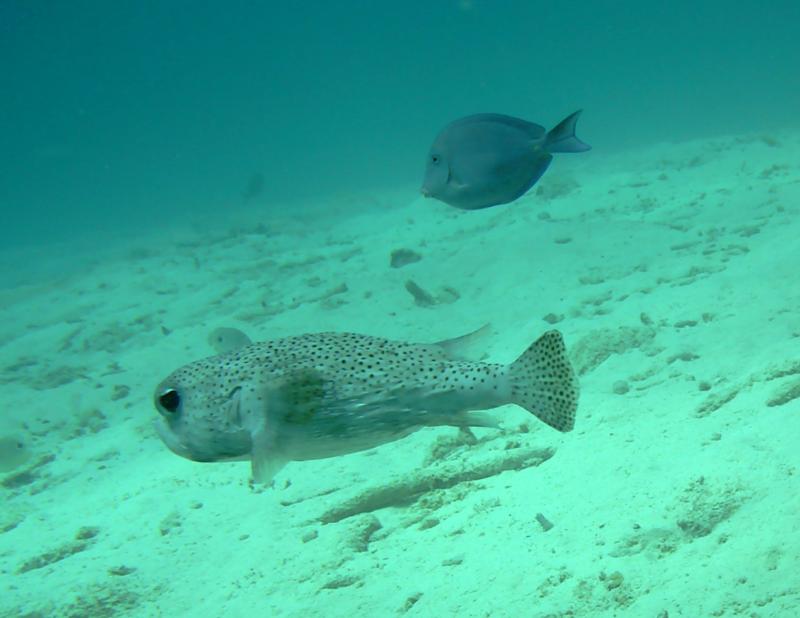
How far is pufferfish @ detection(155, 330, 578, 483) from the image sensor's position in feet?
8.19

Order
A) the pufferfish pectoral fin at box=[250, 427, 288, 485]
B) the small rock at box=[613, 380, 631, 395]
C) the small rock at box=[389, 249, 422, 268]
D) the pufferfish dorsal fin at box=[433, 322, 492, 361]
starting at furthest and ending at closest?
the small rock at box=[389, 249, 422, 268] < the small rock at box=[613, 380, 631, 395] < the pufferfish dorsal fin at box=[433, 322, 492, 361] < the pufferfish pectoral fin at box=[250, 427, 288, 485]

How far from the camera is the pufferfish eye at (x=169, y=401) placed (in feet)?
8.79

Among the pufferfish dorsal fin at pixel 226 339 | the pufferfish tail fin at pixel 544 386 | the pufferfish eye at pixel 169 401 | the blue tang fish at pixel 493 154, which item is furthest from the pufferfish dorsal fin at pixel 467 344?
the pufferfish dorsal fin at pixel 226 339

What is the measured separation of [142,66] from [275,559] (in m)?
129

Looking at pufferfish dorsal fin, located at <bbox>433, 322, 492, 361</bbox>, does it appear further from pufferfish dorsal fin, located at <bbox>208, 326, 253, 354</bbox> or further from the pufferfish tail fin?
pufferfish dorsal fin, located at <bbox>208, 326, 253, 354</bbox>

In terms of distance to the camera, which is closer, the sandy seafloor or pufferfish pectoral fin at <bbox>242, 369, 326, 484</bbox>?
pufferfish pectoral fin at <bbox>242, 369, 326, 484</bbox>

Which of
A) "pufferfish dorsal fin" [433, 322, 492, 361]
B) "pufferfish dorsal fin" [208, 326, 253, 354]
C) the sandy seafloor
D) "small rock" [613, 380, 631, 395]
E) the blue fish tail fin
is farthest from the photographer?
"pufferfish dorsal fin" [208, 326, 253, 354]

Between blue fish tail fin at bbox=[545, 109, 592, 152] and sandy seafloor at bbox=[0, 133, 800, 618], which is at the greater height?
blue fish tail fin at bbox=[545, 109, 592, 152]

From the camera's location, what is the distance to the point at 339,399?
2.51 m

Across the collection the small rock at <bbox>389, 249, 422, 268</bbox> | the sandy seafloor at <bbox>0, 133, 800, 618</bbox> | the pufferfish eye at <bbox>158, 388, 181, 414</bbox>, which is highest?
the small rock at <bbox>389, 249, 422, 268</bbox>

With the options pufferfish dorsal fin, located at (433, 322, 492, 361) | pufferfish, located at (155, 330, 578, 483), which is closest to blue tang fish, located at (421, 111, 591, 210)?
pufferfish dorsal fin, located at (433, 322, 492, 361)

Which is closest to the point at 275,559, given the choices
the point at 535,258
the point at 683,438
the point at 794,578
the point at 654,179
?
the point at 683,438

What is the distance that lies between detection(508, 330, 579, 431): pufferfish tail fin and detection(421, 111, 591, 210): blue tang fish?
193cm

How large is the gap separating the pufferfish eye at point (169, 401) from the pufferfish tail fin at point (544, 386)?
1.49 m
